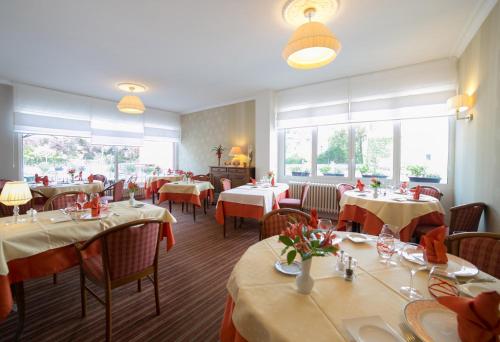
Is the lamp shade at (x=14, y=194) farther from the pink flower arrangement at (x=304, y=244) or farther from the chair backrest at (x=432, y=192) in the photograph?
the chair backrest at (x=432, y=192)

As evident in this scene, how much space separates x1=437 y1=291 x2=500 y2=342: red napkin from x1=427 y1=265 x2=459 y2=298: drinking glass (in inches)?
12.4

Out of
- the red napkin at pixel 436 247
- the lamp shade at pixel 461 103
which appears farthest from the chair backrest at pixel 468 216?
the red napkin at pixel 436 247

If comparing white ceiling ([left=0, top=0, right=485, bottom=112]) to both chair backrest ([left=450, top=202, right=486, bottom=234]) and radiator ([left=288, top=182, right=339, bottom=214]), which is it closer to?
chair backrest ([left=450, top=202, right=486, bottom=234])

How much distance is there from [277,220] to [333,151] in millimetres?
3984

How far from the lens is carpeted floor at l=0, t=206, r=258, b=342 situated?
1769 mm

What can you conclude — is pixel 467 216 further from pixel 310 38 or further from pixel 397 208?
pixel 310 38

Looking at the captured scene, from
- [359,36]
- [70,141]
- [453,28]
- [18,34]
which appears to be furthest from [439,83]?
[70,141]

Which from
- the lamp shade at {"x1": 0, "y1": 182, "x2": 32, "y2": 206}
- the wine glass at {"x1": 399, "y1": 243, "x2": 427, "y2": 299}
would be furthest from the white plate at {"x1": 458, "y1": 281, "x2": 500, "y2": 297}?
the lamp shade at {"x1": 0, "y1": 182, "x2": 32, "y2": 206}

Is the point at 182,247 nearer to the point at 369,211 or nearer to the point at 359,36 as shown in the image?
the point at 369,211

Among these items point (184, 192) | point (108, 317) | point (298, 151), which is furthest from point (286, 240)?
point (298, 151)

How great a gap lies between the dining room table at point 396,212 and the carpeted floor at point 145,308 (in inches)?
77.1

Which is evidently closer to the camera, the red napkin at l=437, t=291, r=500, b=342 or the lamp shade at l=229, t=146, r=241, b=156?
the red napkin at l=437, t=291, r=500, b=342

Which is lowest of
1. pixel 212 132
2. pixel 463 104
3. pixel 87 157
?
pixel 87 157

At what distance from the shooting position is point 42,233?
171cm
